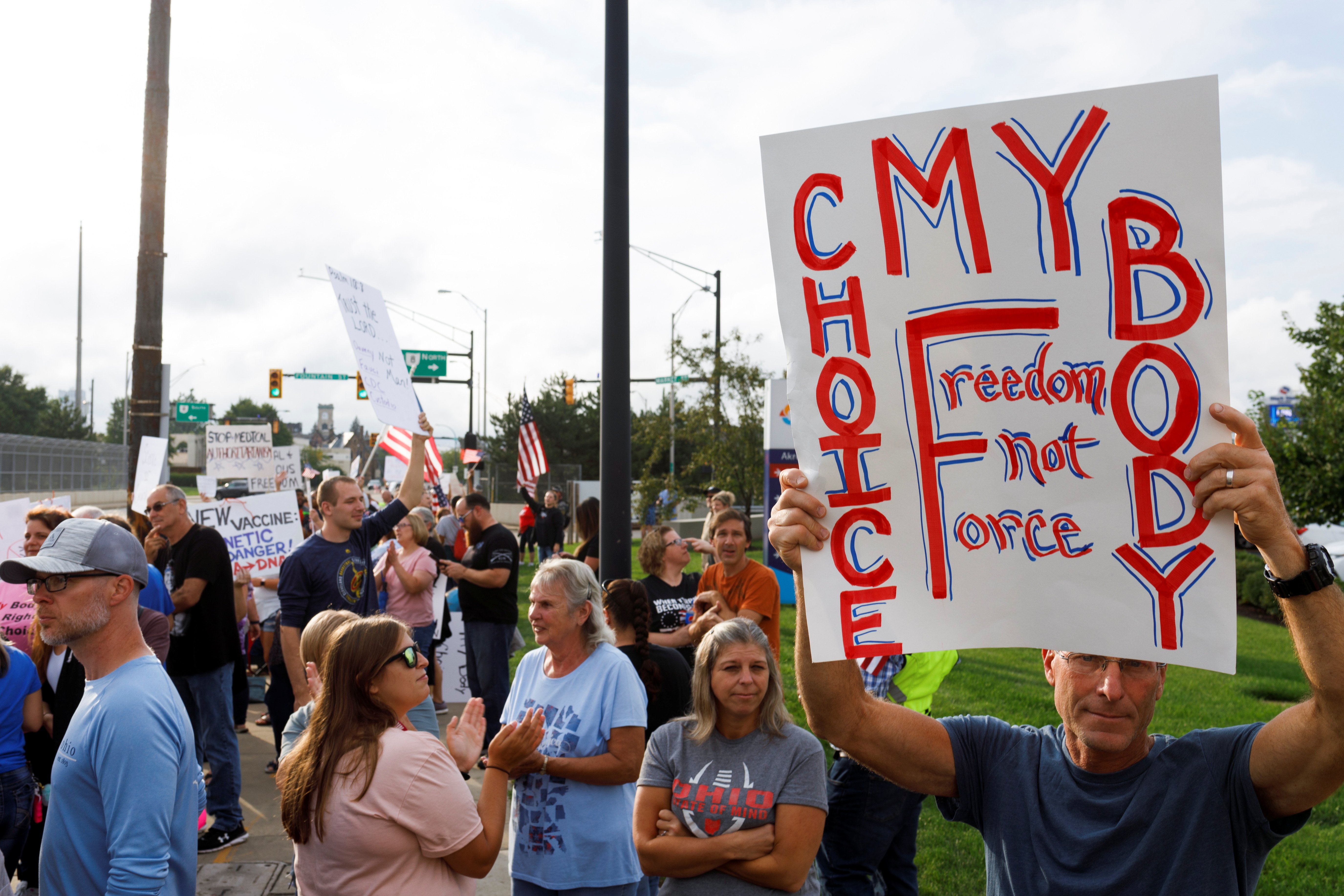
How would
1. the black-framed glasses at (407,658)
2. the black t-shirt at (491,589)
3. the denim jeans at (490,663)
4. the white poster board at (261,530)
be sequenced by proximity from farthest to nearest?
the white poster board at (261,530) → the black t-shirt at (491,589) → the denim jeans at (490,663) → the black-framed glasses at (407,658)

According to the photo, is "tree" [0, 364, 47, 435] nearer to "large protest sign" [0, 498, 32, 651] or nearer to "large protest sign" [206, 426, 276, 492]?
"large protest sign" [206, 426, 276, 492]

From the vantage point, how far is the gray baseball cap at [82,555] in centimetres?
266

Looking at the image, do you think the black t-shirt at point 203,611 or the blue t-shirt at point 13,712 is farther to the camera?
the black t-shirt at point 203,611

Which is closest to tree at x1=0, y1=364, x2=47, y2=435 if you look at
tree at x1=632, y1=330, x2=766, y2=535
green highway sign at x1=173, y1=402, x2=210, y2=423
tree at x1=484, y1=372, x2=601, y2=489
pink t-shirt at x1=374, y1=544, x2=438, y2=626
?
green highway sign at x1=173, y1=402, x2=210, y2=423

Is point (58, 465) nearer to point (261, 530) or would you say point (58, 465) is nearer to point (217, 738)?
point (261, 530)

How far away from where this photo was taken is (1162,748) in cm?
187

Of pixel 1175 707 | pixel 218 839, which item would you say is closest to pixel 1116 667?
pixel 218 839

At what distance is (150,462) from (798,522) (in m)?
Result: 8.20

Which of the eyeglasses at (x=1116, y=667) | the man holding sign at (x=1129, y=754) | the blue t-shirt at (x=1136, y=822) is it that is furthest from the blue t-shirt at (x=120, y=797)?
the eyeglasses at (x=1116, y=667)

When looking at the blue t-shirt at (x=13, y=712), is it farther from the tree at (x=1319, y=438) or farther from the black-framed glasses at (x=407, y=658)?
the tree at (x=1319, y=438)

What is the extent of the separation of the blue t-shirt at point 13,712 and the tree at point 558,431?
4647 centimetres

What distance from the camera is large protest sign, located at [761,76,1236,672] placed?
172 cm

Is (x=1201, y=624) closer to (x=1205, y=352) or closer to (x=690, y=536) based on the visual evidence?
(x=1205, y=352)

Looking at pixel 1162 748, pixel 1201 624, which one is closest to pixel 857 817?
pixel 1162 748
